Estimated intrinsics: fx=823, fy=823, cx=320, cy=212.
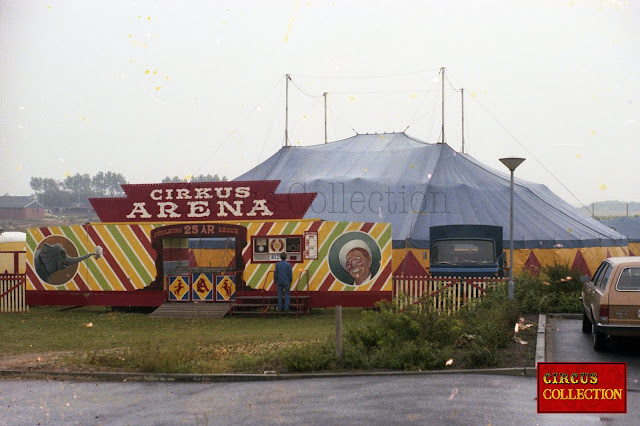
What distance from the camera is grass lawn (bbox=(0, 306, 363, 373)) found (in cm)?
1390

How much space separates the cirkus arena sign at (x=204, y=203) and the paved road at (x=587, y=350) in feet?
31.5

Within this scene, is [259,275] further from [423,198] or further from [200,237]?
[423,198]

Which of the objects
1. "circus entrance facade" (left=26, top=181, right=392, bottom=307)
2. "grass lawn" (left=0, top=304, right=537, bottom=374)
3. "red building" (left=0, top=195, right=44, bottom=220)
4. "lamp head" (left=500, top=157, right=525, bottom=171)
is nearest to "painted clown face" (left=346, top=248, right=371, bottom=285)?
"circus entrance facade" (left=26, top=181, right=392, bottom=307)

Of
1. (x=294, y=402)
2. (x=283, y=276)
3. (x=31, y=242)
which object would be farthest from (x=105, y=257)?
(x=294, y=402)

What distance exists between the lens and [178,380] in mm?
12773

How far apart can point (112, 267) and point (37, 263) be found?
2576 millimetres

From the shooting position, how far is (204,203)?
83.7 feet

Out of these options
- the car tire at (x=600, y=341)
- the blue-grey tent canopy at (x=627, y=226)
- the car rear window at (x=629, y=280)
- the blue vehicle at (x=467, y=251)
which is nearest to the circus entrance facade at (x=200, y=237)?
the blue vehicle at (x=467, y=251)

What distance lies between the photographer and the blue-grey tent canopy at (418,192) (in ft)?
112

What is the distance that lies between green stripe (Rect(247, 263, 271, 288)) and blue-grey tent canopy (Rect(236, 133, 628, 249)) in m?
8.98

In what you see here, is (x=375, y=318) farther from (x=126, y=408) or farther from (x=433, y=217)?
(x=433, y=217)

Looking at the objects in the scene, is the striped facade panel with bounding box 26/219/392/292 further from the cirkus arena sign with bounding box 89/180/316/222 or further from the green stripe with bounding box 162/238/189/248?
the cirkus arena sign with bounding box 89/180/316/222

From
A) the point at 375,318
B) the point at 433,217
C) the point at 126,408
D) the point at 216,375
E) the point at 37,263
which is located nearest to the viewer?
the point at 126,408

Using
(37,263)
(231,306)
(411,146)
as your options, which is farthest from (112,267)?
(411,146)
